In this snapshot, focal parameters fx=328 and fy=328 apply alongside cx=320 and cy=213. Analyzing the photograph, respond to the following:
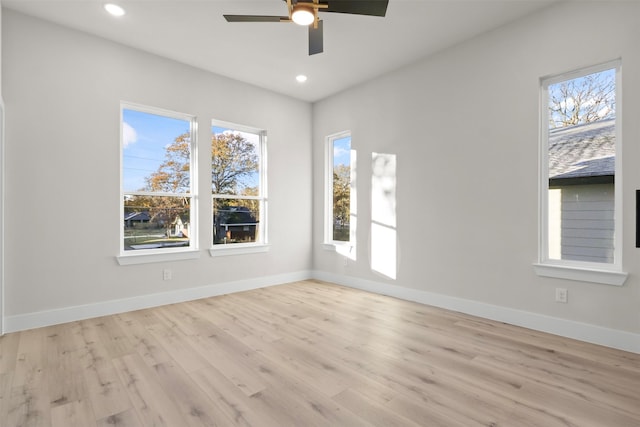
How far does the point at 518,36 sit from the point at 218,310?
169 inches

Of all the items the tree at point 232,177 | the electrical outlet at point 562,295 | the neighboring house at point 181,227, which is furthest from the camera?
the tree at point 232,177

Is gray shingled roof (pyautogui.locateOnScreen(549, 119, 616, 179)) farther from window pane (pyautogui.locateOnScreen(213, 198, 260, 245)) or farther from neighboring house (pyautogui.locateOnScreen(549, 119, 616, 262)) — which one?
window pane (pyautogui.locateOnScreen(213, 198, 260, 245))

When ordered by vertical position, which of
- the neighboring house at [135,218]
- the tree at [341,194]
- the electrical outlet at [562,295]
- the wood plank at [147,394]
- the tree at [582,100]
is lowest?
the wood plank at [147,394]

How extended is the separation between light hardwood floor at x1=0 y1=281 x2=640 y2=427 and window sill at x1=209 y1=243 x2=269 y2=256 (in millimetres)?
1147

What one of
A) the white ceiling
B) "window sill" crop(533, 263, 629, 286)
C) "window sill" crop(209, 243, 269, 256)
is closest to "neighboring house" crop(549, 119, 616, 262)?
"window sill" crop(533, 263, 629, 286)

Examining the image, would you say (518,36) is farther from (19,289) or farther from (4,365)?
(19,289)

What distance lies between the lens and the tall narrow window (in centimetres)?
281

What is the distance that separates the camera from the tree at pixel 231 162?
4613 mm

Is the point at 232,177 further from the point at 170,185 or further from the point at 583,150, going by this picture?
the point at 583,150

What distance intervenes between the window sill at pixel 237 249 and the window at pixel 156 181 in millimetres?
308

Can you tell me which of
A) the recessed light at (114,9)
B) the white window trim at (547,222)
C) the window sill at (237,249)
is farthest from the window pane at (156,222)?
the white window trim at (547,222)

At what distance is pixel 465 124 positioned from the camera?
3668mm

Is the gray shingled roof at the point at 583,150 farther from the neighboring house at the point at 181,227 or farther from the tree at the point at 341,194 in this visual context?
the neighboring house at the point at 181,227

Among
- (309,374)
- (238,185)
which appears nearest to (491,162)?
(309,374)
